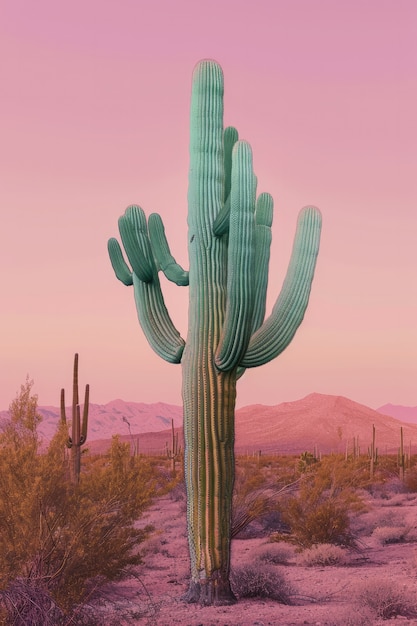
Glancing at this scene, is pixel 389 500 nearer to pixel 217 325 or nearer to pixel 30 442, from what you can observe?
pixel 217 325

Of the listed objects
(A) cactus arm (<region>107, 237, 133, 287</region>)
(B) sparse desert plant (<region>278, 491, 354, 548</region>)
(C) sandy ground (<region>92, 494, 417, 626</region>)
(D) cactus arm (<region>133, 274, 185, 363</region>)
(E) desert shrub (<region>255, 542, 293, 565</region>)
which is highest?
(A) cactus arm (<region>107, 237, 133, 287</region>)

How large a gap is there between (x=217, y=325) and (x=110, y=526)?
10.5ft

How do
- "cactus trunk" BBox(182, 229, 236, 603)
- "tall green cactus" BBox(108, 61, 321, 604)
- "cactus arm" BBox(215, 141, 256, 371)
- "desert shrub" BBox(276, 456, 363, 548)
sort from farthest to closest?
"desert shrub" BBox(276, 456, 363, 548)
"cactus trunk" BBox(182, 229, 236, 603)
"tall green cactus" BBox(108, 61, 321, 604)
"cactus arm" BBox(215, 141, 256, 371)

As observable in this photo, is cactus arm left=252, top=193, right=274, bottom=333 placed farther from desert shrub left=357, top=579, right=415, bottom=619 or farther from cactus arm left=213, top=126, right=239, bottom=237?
desert shrub left=357, top=579, right=415, bottom=619

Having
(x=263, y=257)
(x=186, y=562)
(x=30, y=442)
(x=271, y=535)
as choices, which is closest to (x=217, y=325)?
(x=263, y=257)

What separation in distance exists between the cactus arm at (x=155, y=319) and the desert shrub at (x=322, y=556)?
205 inches

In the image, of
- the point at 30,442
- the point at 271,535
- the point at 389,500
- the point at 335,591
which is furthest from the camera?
the point at 389,500

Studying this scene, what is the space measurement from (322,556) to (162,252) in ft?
20.8

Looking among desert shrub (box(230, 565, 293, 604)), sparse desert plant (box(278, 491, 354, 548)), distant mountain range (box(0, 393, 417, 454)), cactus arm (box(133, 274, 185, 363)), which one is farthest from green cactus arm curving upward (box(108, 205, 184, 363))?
distant mountain range (box(0, 393, 417, 454))

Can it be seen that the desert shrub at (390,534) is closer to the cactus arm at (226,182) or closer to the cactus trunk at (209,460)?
the cactus trunk at (209,460)

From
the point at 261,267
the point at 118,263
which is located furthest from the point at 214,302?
the point at 118,263

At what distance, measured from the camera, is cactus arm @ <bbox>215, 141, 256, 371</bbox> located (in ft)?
36.4

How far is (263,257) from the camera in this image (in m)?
12.6

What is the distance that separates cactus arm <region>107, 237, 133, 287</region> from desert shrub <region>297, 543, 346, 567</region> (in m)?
5.98
